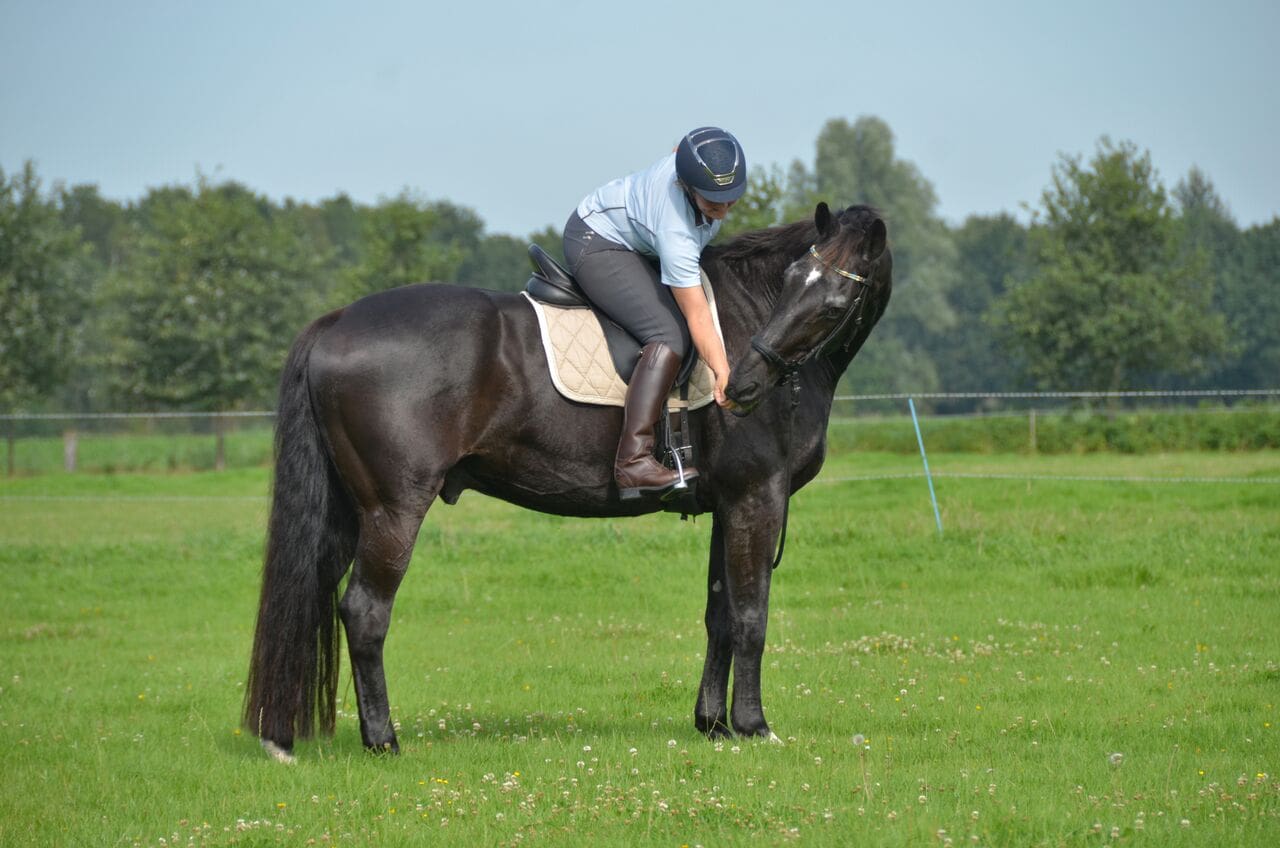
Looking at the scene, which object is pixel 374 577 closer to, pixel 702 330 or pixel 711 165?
pixel 702 330

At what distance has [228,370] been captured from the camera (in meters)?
42.3

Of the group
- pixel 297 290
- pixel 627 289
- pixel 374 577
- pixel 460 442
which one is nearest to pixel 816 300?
pixel 627 289

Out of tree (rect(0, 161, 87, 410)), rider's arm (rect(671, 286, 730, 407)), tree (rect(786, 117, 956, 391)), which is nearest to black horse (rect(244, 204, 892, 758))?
rider's arm (rect(671, 286, 730, 407))

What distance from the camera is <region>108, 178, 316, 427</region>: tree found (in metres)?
42.0

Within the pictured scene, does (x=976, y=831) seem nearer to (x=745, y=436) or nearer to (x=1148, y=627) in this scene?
(x=745, y=436)

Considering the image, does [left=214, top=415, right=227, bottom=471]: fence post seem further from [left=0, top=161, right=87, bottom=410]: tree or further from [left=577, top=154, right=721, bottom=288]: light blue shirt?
[left=577, top=154, right=721, bottom=288]: light blue shirt

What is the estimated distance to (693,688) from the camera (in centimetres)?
840

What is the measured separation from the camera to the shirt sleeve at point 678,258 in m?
6.13

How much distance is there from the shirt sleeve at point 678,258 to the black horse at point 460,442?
17.6 inches

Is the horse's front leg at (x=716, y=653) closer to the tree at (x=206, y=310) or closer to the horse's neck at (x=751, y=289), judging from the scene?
the horse's neck at (x=751, y=289)

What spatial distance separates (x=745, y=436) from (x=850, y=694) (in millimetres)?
2322

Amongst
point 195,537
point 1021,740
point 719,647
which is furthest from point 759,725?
point 195,537

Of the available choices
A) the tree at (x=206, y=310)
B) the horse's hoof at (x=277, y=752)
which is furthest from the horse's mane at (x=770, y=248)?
the tree at (x=206, y=310)

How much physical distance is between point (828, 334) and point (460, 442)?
76.1 inches
